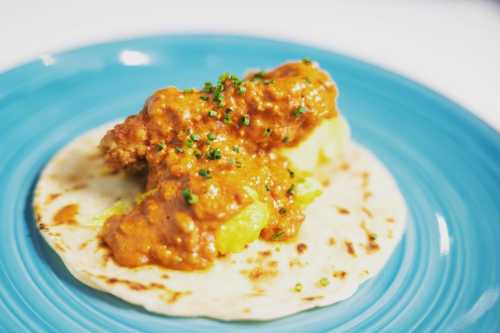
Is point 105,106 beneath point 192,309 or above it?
above

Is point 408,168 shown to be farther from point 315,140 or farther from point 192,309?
point 192,309

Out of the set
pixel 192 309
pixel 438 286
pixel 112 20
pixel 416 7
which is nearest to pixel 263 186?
pixel 192 309

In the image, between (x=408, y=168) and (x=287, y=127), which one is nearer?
(x=287, y=127)

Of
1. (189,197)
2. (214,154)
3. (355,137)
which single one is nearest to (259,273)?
(189,197)

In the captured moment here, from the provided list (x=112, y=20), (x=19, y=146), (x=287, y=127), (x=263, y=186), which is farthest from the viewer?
(x=112, y=20)

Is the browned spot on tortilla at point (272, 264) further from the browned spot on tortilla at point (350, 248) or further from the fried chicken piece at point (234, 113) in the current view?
the fried chicken piece at point (234, 113)

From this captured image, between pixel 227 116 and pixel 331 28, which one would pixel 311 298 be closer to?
pixel 227 116

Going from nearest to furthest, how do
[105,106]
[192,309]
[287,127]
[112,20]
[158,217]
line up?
[192,309] < [158,217] < [287,127] < [105,106] < [112,20]
